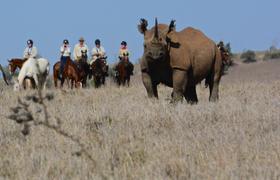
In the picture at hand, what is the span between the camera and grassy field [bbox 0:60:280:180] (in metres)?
Result: 6.27

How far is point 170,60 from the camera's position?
13.9 meters

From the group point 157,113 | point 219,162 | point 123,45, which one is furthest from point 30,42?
point 219,162

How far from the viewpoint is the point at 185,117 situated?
980cm

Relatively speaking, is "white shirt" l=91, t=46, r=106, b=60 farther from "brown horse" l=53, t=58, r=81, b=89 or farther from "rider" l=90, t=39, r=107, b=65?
"brown horse" l=53, t=58, r=81, b=89

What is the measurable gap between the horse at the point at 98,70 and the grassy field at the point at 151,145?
18.7 metres

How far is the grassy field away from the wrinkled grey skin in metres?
2.26

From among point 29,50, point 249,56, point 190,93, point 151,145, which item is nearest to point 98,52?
point 29,50

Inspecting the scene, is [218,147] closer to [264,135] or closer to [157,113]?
[264,135]

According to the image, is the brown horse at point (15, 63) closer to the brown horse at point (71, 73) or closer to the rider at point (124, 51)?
the brown horse at point (71, 73)

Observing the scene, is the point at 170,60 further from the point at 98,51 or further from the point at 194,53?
the point at 98,51

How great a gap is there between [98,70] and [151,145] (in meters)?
22.6

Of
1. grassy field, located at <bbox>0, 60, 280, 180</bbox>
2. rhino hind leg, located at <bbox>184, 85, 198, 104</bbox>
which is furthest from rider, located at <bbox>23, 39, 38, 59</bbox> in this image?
grassy field, located at <bbox>0, 60, 280, 180</bbox>

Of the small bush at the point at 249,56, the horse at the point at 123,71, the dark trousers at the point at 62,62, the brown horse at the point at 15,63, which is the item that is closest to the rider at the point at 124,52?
the horse at the point at 123,71

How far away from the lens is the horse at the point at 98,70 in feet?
98.4
